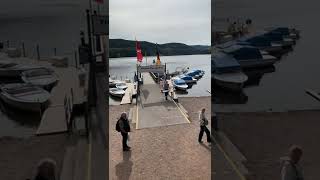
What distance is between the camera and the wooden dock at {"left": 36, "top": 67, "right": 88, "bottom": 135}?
4090mm

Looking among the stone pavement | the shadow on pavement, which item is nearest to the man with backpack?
the shadow on pavement

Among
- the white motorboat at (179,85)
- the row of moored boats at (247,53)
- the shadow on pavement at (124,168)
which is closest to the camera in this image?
the row of moored boats at (247,53)

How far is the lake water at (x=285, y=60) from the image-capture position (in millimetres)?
4355

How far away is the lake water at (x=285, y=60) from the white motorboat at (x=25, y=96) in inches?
86.8

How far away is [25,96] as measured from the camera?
4051 millimetres

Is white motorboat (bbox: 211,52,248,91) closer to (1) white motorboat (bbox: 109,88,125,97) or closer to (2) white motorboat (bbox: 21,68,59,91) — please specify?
(2) white motorboat (bbox: 21,68,59,91)

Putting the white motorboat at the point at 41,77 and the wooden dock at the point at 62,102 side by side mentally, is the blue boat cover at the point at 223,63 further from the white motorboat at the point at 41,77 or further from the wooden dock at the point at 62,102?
the white motorboat at the point at 41,77

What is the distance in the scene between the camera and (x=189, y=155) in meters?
7.82

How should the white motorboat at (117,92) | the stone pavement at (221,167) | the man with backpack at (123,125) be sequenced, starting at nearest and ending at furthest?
the stone pavement at (221,167), the man with backpack at (123,125), the white motorboat at (117,92)

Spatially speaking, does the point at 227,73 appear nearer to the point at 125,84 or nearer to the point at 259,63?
the point at 259,63

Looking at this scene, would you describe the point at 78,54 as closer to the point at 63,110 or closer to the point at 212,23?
the point at 63,110

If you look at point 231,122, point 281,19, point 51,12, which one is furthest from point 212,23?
point 51,12

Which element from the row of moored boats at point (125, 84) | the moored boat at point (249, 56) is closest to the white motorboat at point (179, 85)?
the row of moored boats at point (125, 84)

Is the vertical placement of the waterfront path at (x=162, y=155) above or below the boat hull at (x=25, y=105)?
below
